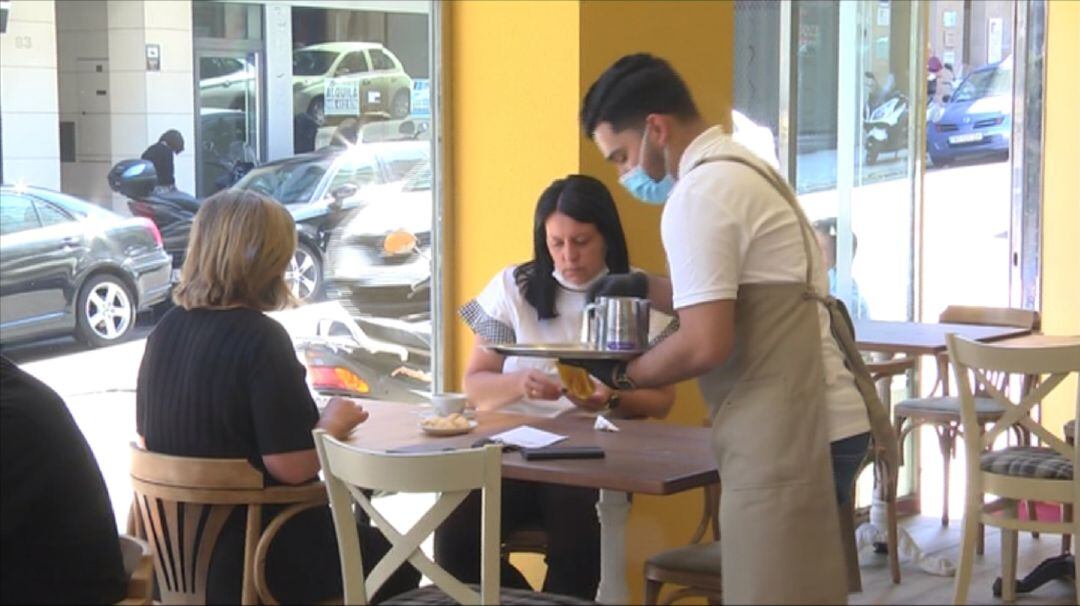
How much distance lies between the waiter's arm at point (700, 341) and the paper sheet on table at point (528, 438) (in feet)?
2.43

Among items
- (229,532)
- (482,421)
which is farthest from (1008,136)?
(229,532)

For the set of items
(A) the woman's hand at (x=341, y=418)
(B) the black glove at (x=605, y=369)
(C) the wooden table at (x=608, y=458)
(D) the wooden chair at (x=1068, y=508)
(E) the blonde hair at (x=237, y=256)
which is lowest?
(D) the wooden chair at (x=1068, y=508)

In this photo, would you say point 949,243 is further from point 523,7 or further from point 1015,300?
point 523,7

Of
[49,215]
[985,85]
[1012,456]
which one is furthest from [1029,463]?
[985,85]

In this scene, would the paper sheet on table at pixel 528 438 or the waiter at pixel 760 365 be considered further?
the paper sheet on table at pixel 528 438

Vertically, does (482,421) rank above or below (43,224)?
below

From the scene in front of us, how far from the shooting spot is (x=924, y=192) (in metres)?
7.32

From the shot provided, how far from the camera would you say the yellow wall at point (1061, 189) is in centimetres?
813

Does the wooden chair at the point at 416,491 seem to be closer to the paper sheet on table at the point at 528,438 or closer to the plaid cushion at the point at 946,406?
the paper sheet on table at the point at 528,438

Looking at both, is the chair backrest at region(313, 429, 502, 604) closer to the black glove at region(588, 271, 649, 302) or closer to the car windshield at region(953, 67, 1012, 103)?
the black glove at region(588, 271, 649, 302)

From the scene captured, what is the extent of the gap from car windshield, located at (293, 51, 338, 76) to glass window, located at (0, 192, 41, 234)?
980mm

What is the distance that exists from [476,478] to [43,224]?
1.84 m

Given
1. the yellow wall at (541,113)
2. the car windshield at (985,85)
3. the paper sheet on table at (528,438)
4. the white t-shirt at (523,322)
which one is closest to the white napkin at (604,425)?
the paper sheet on table at (528,438)

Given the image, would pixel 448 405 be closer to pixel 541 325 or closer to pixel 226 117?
pixel 541 325
